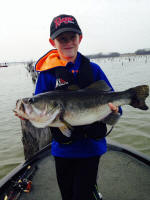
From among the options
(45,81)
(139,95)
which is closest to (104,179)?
(139,95)

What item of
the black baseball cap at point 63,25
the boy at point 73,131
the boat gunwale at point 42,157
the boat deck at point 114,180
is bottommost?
the boat deck at point 114,180

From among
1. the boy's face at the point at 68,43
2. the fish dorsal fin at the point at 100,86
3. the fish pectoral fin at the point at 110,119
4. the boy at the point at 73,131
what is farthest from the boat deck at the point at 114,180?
the boy's face at the point at 68,43

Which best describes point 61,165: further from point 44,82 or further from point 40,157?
point 40,157

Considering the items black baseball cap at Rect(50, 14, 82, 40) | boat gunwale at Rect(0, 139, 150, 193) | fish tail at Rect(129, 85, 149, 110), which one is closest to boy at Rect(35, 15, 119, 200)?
black baseball cap at Rect(50, 14, 82, 40)

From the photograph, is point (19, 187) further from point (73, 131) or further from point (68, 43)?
point (68, 43)

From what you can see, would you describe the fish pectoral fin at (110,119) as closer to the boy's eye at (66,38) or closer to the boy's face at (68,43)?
the boy's face at (68,43)

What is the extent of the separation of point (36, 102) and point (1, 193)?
224 centimetres

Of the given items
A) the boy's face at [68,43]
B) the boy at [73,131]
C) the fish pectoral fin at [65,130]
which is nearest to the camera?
the fish pectoral fin at [65,130]

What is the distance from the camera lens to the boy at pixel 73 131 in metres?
2.46

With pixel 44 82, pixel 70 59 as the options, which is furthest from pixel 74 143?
pixel 70 59

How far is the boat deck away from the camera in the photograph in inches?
135

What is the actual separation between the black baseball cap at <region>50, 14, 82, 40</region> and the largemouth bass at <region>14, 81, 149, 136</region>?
2.74ft

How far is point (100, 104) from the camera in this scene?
2.53 m

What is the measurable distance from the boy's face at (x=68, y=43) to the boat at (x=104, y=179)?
2.73 metres
